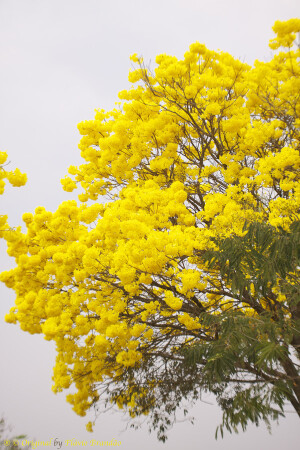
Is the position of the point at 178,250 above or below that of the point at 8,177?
below

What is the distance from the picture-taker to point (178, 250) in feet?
13.8

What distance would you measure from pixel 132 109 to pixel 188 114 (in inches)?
49.8

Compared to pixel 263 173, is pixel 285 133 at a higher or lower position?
higher

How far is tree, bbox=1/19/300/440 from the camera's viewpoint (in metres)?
3.47

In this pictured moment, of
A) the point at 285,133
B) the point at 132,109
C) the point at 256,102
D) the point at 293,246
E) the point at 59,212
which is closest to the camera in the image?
the point at 293,246

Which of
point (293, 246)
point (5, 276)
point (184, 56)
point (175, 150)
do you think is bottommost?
point (293, 246)

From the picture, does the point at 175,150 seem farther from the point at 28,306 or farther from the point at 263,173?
the point at 28,306

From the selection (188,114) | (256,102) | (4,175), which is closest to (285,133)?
(256,102)

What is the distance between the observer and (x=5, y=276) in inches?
199

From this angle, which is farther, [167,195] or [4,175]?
[167,195]

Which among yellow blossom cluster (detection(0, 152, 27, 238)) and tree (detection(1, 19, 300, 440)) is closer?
tree (detection(1, 19, 300, 440))

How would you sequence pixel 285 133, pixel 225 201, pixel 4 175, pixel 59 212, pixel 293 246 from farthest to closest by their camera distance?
pixel 285 133 < pixel 59 212 < pixel 225 201 < pixel 4 175 < pixel 293 246

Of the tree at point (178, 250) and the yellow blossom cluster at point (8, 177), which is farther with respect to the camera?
the yellow blossom cluster at point (8, 177)

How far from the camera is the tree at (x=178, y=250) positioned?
3469 millimetres
